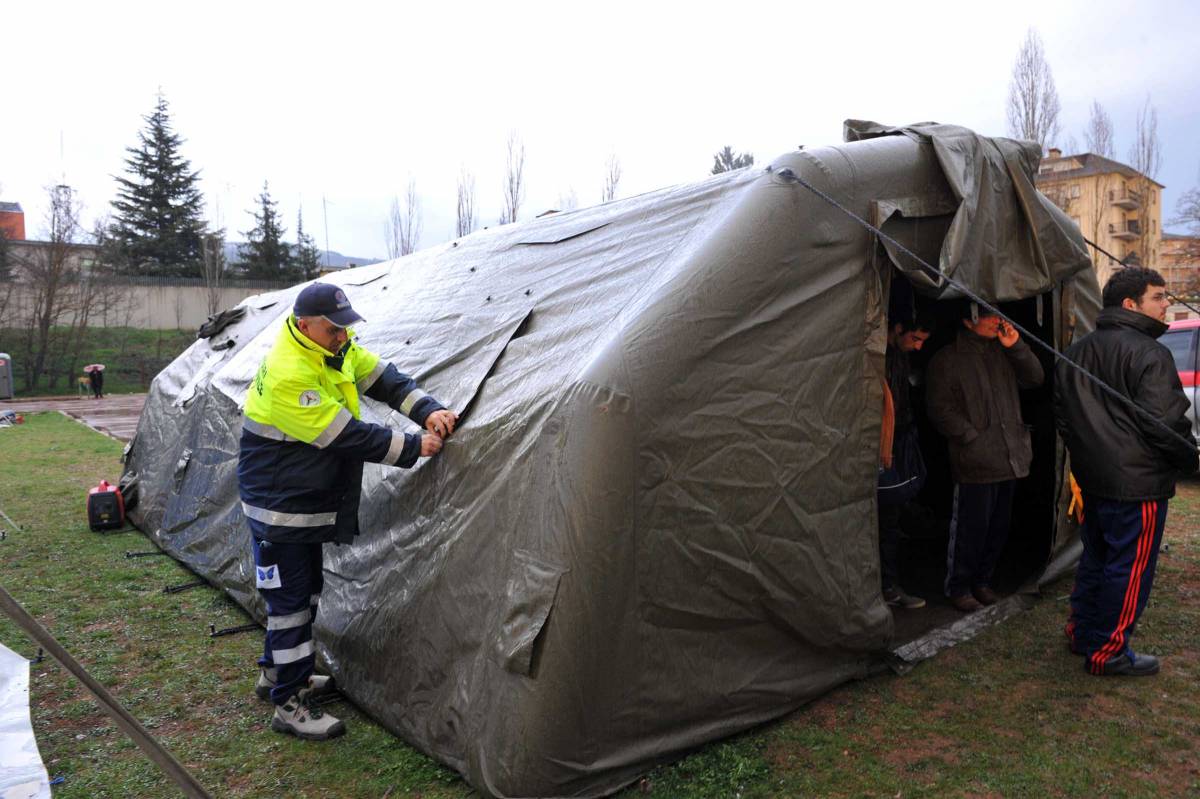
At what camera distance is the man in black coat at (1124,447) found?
11.7 ft

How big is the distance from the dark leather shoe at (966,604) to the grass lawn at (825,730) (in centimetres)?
21

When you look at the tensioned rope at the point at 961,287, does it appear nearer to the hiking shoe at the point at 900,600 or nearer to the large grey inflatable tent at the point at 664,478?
the large grey inflatable tent at the point at 664,478

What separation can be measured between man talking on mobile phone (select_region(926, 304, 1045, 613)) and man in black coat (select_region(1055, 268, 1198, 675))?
0.49 m

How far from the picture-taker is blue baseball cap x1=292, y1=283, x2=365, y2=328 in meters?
3.42

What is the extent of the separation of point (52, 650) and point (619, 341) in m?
1.96

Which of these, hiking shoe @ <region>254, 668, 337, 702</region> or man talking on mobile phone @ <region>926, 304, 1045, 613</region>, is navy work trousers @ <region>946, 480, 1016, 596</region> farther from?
hiking shoe @ <region>254, 668, 337, 702</region>

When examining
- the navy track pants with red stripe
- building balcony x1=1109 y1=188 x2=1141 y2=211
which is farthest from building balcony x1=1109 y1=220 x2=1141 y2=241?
the navy track pants with red stripe

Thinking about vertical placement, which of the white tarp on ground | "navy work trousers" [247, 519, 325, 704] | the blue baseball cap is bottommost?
the white tarp on ground

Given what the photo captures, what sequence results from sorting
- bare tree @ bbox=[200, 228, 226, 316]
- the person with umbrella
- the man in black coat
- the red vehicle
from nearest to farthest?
the man in black coat
the red vehicle
the person with umbrella
bare tree @ bbox=[200, 228, 226, 316]

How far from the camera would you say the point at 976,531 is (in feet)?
14.7

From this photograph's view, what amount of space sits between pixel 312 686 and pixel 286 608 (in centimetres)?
49

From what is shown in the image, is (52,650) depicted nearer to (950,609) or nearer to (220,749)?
(220,749)

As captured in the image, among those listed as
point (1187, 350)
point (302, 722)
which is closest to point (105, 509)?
point (302, 722)

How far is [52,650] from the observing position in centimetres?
199
